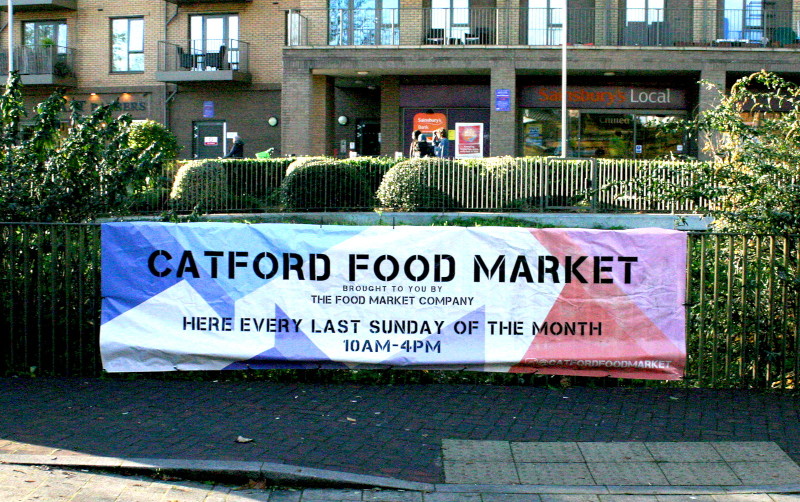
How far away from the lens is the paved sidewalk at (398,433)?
18.6 feet

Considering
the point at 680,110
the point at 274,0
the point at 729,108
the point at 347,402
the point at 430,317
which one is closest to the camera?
the point at 347,402

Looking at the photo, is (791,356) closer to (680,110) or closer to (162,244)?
(162,244)

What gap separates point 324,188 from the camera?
20.0 metres

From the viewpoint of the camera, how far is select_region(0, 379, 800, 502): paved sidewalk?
5684 mm

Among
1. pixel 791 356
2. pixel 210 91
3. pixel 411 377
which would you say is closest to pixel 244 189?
pixel 210 91

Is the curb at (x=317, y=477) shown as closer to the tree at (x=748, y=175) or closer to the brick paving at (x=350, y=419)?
the brick paving at (x=350, y=419)

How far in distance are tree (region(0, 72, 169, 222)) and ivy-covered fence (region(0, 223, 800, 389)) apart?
2.46ft

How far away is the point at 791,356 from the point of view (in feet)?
26.0

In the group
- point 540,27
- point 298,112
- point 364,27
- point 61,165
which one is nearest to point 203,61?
point 298,112

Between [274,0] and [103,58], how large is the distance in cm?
679

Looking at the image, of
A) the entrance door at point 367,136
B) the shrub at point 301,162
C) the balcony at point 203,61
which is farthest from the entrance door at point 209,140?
the shrub at point 301,162

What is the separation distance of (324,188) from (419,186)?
2166 millimetres

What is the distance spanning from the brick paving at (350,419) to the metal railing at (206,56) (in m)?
23.5

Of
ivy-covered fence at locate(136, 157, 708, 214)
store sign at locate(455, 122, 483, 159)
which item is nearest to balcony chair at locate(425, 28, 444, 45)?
store sign at locate(455, 122, 483, 159)
